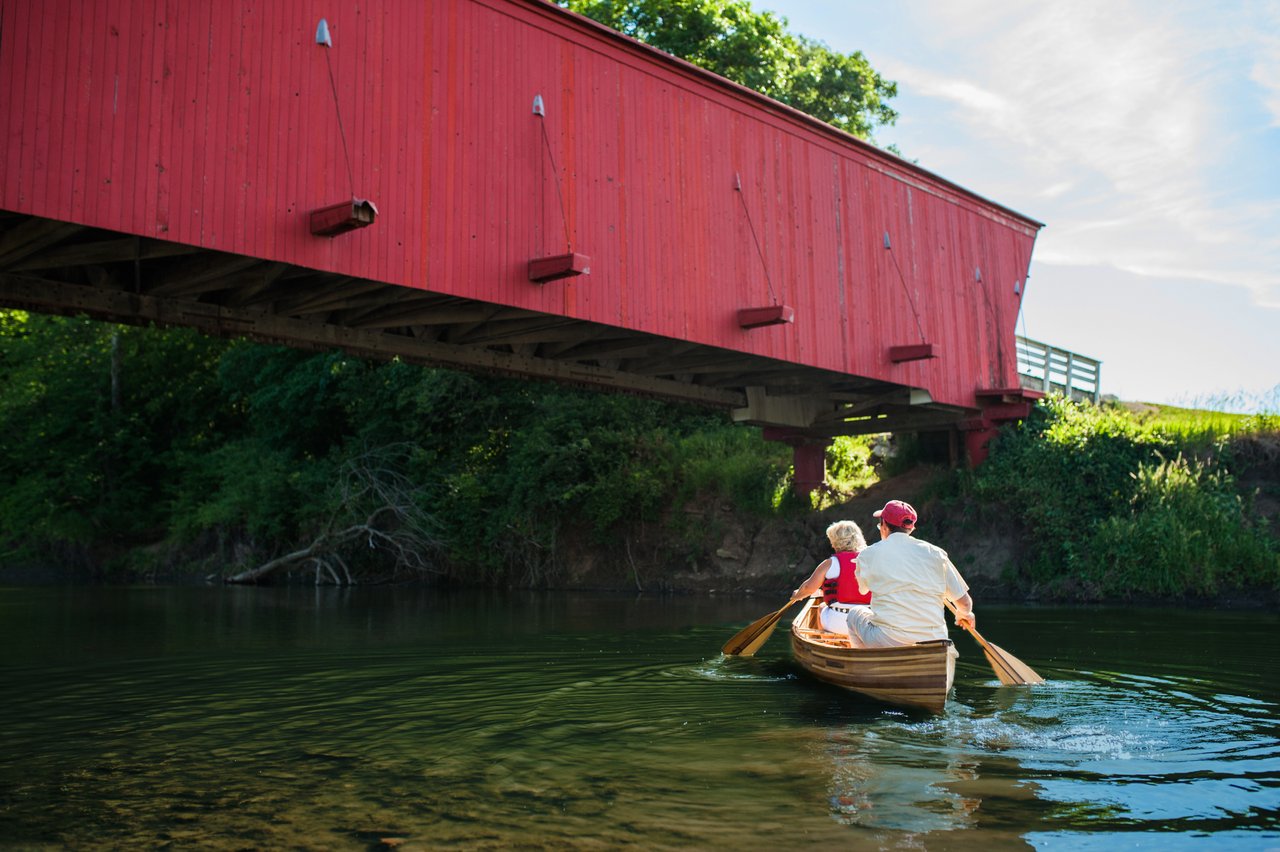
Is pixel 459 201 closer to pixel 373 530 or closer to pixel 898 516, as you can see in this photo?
pixel 898 516

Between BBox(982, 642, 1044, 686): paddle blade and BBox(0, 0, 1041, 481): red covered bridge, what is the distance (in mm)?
6805

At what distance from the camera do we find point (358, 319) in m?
14.9

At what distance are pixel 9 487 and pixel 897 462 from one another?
28.3 metres

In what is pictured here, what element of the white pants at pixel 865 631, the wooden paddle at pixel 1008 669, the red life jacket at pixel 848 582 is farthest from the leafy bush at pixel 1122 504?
the white pants at pixel 865 631

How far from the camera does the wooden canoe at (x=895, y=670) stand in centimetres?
777

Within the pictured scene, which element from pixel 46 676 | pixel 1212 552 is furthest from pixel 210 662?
pixel 1212 552

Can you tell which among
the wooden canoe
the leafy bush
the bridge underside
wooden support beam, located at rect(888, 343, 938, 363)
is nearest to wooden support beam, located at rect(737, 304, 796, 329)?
the bridge underside

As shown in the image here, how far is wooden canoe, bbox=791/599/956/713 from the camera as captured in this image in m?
7.77

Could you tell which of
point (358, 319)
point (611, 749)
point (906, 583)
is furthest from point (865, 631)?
point (358, 319)

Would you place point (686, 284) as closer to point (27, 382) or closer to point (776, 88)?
point (776, 88)

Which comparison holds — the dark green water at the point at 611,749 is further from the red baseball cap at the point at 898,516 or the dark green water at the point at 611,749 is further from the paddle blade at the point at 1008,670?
the red baseball cap at the point at 898,516

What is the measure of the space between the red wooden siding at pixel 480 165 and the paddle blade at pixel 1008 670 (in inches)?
288

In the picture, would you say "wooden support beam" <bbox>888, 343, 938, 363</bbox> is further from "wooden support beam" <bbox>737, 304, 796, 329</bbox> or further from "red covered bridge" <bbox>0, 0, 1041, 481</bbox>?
"wooden support beam" <bbox>737, 304, 796, 329</bbox>

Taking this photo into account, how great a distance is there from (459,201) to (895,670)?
27.0 ft
